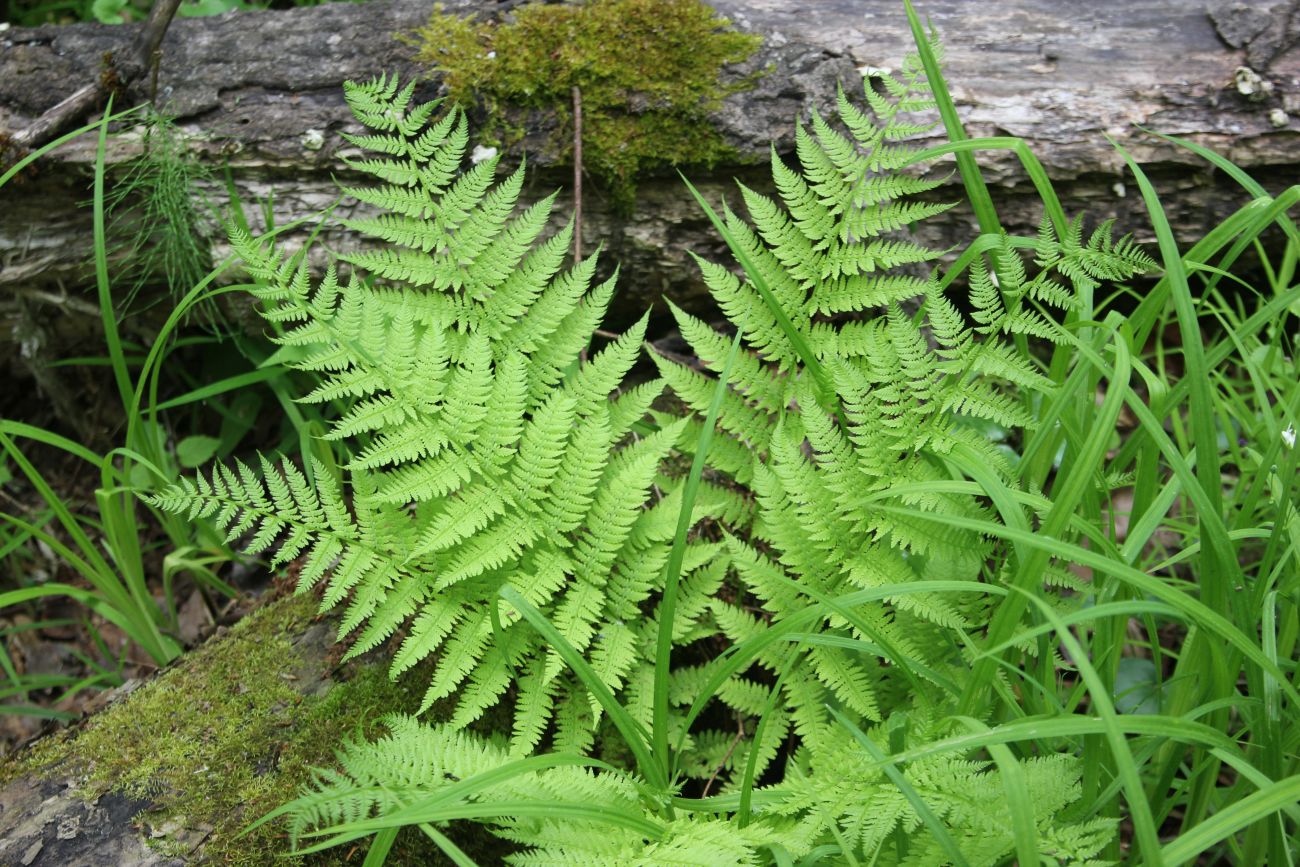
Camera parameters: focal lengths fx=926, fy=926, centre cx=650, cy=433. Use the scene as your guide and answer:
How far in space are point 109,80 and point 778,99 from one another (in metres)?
1.97

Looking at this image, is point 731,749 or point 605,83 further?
point 605,83

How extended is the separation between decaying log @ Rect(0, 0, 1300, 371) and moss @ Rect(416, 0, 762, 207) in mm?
73

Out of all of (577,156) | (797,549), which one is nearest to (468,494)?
(797,549)

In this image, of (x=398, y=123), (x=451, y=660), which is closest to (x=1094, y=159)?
(x=398, y=123)

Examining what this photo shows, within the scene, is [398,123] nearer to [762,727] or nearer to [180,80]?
[180,80]

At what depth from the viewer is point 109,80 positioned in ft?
8.95

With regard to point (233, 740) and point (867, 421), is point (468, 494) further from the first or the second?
point (867, 421)

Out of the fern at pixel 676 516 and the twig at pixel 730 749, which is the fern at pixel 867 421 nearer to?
the fern at pixel 676 516

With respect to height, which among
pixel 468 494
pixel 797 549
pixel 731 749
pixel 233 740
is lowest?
pixel 731 749

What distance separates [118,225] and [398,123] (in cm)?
118

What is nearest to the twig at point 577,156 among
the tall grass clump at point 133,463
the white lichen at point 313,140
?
the white lichen at point 313,140

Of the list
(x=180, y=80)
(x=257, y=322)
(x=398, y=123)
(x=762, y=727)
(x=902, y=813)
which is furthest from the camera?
(x=257, y=322)

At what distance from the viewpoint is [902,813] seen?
164cm

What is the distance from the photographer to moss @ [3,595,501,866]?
6.16ft
